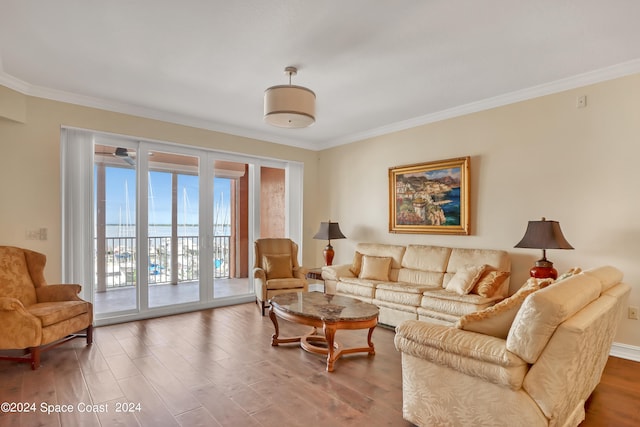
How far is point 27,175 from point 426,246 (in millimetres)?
4783

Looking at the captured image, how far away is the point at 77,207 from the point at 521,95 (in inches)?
209

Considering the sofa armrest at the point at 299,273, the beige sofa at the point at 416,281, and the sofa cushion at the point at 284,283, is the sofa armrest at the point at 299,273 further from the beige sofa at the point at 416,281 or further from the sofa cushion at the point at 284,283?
the beige sofa at the point at 416,281

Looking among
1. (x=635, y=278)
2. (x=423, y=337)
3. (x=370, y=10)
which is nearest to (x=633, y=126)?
(x=635, y=278)

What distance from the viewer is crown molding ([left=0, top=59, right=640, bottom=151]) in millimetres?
3442

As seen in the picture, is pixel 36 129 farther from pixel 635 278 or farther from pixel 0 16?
pixel 635 278

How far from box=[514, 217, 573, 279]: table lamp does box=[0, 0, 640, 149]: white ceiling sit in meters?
1.51

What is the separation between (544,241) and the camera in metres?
3.32

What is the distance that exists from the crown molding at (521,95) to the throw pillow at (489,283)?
1984 mm

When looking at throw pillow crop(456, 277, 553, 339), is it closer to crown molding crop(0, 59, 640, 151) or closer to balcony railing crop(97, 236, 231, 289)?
crown molding crop(0, 59, 640, 151)

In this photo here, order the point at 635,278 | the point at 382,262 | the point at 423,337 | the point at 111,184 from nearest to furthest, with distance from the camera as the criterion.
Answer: the point at 423,337
the point at 635,278
the point at 111,184
the point at 382,262

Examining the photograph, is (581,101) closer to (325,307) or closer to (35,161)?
(325,307)

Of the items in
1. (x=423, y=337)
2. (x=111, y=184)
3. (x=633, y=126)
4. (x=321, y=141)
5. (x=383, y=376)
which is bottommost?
(x=383, y=376)

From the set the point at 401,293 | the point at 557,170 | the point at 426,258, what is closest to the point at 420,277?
the point at 426,258

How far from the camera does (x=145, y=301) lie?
184 inches
